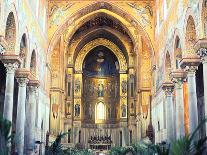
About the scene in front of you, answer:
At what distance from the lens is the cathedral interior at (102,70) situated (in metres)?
19.6

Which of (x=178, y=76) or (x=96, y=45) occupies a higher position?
(x=96, y=45)

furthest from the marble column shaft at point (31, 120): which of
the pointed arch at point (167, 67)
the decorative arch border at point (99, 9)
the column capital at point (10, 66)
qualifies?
the pointed arch at point (167, 67)

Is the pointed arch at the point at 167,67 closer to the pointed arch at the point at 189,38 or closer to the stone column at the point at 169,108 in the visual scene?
the stone column at the point at 169,108

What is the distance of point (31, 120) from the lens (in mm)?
25172

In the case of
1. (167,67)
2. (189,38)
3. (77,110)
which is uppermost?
(189,38)

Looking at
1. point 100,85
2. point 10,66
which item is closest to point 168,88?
point 10,66

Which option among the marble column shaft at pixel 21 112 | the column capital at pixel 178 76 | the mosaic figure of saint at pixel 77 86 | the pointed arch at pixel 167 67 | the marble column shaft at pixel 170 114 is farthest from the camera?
the mosaic figure of saint at pixel 77 86

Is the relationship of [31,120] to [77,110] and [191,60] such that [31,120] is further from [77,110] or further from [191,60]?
[77,110]

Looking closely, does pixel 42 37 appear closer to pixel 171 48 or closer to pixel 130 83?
pixel 171 48

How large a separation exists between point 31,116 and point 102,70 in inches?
898

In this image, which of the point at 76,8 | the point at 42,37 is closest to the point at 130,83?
the point at 76,8

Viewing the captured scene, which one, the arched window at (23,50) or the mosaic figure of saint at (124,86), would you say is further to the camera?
the mosaic figure of saint at (124,86)

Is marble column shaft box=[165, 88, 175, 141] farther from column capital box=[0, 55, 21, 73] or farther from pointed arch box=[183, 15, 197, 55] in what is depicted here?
column capital box=[0, 55, 21, 73]

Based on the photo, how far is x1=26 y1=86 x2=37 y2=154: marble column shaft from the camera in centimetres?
2461
